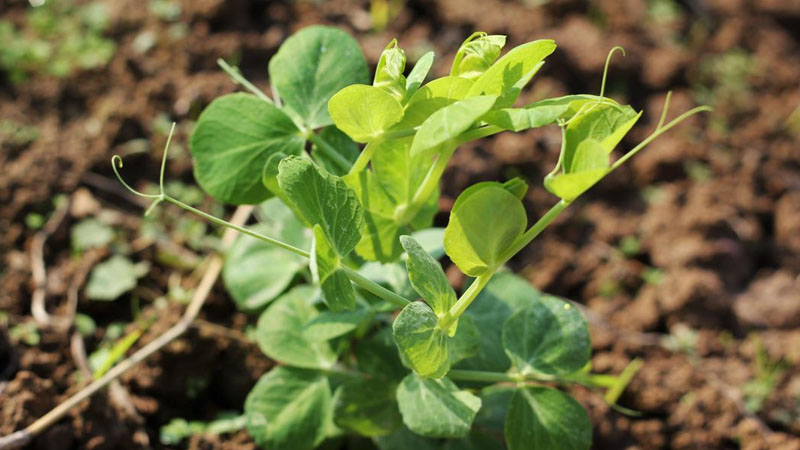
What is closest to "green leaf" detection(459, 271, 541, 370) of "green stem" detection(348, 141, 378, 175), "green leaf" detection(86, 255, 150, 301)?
"green stem" detection(348, 141, 378, 175)

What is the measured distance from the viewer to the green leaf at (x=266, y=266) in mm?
1817

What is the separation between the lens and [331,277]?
1.29m

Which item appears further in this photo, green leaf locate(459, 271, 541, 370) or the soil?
the soil

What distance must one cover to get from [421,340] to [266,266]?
0.70 m

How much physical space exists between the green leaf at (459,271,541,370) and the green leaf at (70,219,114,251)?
1.07 m

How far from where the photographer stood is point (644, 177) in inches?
108

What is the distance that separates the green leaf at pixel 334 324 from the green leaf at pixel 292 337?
0.46 ft

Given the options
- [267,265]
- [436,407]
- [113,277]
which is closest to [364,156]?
[436,407]

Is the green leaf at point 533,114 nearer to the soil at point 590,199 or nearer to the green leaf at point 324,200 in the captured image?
the green leaf at point 324,200

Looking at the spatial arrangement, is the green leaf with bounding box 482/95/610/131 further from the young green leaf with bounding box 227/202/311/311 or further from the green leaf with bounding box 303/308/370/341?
the young green leaf with bounding box 227/202/311/311

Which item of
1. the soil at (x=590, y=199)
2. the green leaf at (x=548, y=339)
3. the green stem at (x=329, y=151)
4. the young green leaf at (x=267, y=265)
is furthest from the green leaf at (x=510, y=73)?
the soil at (x=590, y=199)

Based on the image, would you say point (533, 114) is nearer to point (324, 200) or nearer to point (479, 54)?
A: point (479, 54)

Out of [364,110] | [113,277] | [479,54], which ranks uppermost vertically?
[479,54]

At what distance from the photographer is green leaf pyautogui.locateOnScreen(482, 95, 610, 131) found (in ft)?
3.87
